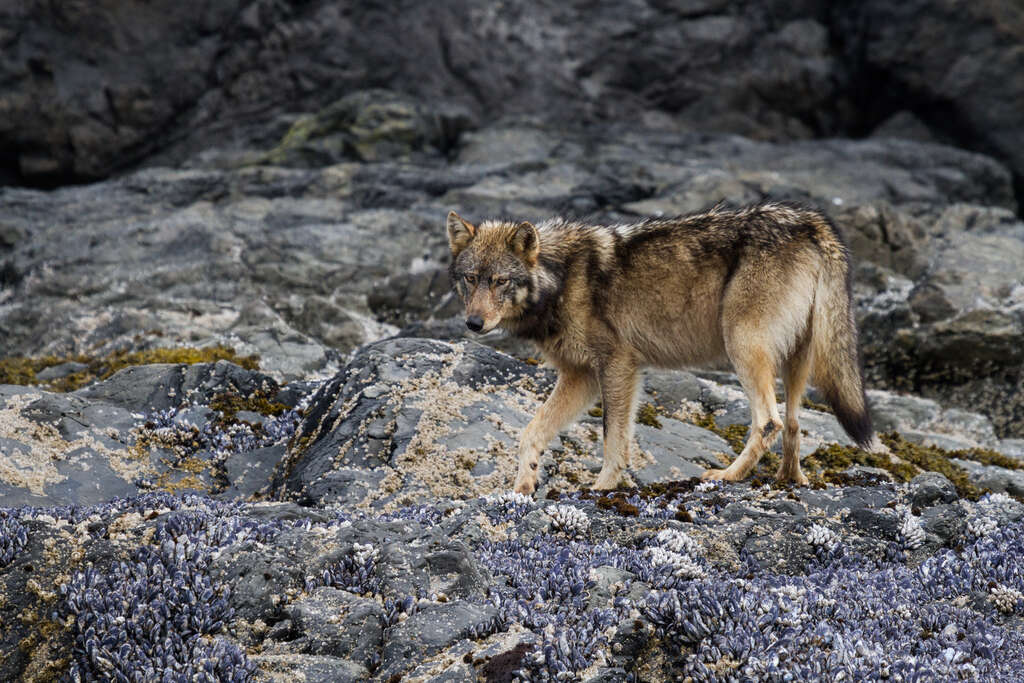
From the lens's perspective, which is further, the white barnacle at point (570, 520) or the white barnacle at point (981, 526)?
the white barnacle at point (981, 526)

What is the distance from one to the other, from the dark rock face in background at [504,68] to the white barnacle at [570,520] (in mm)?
17080

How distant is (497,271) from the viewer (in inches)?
353

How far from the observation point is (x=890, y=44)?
75.8ft

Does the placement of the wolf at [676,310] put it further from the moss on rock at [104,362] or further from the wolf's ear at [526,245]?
the moss on rock at [104,362]

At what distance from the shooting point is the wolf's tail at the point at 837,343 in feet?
27.3

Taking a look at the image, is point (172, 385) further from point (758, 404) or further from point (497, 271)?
point (758, 404)

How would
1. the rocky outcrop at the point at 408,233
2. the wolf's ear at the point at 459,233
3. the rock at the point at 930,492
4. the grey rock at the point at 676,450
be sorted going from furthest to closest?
the rocky outcrop at the point at 408,233 → the wolf's ear at the point at 459,233 → the grey rock at the point at 676,450 → the rock at the point at 930,492

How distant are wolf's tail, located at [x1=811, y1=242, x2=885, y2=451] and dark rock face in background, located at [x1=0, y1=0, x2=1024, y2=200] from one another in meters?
15.5

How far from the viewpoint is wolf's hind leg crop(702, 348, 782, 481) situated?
8297 mm

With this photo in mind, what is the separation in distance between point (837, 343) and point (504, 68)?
16.5m

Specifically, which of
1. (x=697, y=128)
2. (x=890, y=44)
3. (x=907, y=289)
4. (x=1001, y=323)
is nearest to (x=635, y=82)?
(x=697, y=128)

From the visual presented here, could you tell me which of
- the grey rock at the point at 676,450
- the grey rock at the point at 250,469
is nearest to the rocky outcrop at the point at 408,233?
the grey rock at the point at 250,469

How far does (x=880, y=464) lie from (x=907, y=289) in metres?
8.08

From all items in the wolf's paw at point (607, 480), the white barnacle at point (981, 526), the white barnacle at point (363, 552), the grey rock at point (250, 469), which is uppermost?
the white barnacle at point (363, 552)
